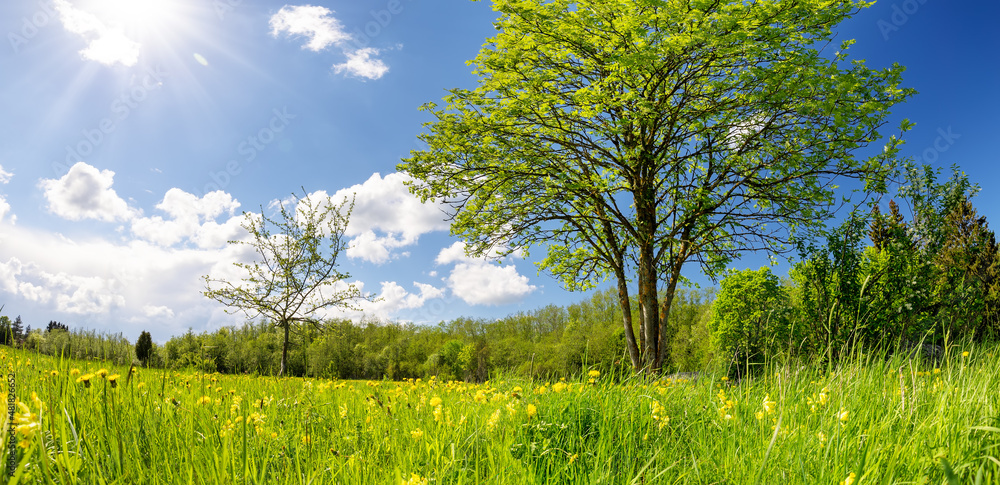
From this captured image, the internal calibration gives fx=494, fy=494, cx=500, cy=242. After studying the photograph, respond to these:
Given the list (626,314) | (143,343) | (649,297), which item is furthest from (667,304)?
(143,343)

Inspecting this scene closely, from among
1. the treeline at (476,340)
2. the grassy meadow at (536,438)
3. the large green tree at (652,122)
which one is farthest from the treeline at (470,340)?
the grassy meadow at (536,438)

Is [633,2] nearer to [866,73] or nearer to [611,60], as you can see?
[611,60]

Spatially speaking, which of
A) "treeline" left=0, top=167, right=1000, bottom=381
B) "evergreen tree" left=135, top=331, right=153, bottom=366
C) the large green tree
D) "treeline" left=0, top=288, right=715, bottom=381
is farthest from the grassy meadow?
"evergreen tree" left=135, top=331, right=153, bottom=366

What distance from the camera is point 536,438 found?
9.71ft

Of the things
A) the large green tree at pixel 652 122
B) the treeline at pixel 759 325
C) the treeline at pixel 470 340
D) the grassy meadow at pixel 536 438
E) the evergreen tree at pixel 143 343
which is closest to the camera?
the grassy meadow at pixel 536 438

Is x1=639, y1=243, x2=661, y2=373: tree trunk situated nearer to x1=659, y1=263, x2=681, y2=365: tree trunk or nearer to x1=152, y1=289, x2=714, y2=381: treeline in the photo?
x1=659, y1=263, x2=681, y2=365: tree trunk

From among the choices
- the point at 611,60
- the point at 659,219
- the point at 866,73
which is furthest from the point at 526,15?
the point at 866,73

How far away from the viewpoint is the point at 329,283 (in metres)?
19.0

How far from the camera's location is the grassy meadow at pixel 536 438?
2.04 meters

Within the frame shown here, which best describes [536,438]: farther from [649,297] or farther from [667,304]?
[667,304]

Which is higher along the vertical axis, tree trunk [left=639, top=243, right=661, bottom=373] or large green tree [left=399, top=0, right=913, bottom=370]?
large green tree [left=399, top=0, right=913, bottom=370]

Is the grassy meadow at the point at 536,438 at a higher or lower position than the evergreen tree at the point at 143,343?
lower

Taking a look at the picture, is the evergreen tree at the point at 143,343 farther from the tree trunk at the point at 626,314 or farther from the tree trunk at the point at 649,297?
the tree trunk at the point at 649,297

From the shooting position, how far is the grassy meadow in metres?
2.04
